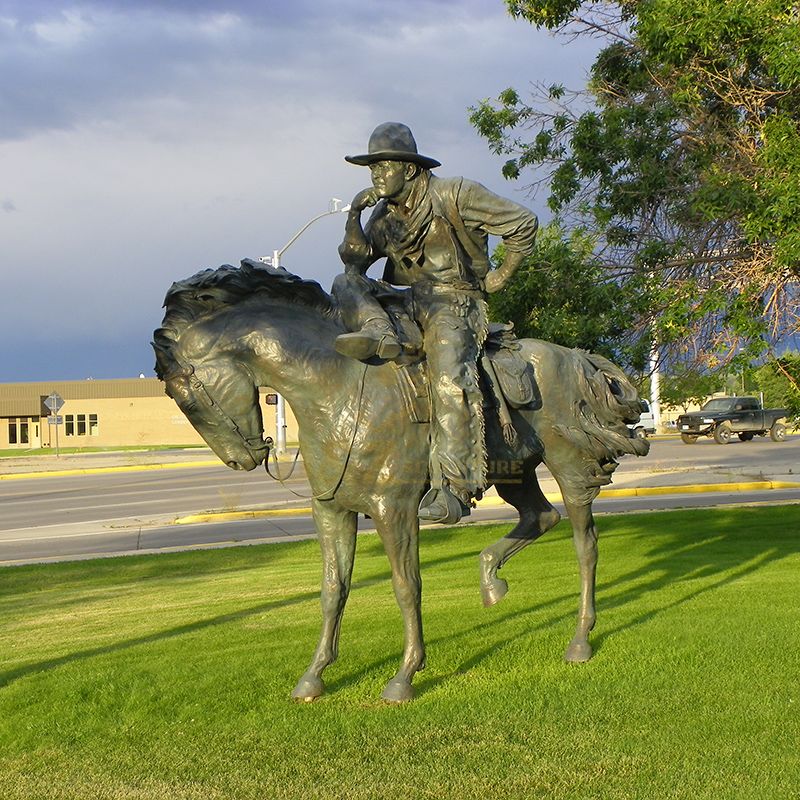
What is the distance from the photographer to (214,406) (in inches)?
249

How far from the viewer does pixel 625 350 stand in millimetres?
11383

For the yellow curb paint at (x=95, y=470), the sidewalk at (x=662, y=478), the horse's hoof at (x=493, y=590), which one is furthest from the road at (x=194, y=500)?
the horse's hoof at (x=493, y=590)

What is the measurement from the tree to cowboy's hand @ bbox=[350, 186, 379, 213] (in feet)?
15.3

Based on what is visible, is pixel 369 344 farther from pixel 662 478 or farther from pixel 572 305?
pixel 662 478

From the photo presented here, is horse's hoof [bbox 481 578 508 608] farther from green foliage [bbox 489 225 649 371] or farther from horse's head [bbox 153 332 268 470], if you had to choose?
green foliage [bbox 489 225 649 371]

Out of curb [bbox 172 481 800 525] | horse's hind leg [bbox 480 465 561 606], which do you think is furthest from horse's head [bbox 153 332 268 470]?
curb [bbox 172 481 800 525]

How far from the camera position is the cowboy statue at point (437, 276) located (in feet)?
20.4

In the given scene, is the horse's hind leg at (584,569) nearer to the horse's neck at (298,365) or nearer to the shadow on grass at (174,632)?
the horse's neck at (298,365)

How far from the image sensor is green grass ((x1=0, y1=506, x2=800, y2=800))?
5133 mm

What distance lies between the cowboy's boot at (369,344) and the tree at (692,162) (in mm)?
5128

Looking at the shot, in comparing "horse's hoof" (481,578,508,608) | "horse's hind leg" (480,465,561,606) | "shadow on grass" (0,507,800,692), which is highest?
"horse's hind leg" (480,465,561,606)

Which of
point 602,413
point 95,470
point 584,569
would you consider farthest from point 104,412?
point 602,413

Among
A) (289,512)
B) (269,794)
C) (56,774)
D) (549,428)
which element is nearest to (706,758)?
(269,794)

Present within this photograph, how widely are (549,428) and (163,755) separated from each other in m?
3.32
